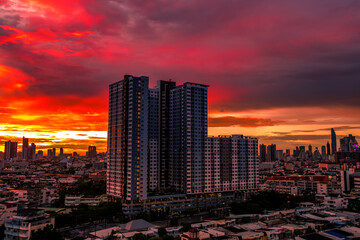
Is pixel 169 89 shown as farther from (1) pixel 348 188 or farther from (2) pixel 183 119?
(1) pixel 348 188

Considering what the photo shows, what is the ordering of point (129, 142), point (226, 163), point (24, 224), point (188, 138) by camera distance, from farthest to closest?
point (226, 163) → point (188, 138) → point (129, 142) → point (24, 224)

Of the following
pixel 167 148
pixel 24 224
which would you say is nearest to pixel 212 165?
pixel 167 148

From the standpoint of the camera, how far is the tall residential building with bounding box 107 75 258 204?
87312mm

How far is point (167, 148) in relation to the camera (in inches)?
4104

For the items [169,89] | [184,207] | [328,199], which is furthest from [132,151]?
[328,199]

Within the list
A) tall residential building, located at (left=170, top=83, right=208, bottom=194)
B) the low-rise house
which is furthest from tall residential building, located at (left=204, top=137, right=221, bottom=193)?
the low-rise house

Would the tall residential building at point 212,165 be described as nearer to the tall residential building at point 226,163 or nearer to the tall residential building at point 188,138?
the tall residential building at point 226,163

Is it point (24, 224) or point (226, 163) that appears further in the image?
point (226, 163)

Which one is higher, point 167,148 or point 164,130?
point 164,130

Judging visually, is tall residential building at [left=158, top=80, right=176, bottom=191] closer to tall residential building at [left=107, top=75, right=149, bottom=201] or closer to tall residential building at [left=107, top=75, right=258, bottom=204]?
tall residential building at [left=107, top=75, right=258, bottom=204]

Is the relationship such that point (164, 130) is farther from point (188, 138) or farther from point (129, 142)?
point (129, 142)

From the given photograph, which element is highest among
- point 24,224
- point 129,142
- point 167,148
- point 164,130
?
point 164,130

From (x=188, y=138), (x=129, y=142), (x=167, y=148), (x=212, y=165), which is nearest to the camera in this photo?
(x=129, y=142)

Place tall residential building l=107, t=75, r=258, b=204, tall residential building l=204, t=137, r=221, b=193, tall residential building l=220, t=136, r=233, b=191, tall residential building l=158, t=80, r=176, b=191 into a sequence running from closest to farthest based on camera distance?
1. tall residential building l=107, t=75, r=258, b=204
2. tall residential building l=204, t=137, r=221, b=193
3. tall residential building l=158, t=80, r=176, b=191
4. tall residential building l=220, t=136, r=233, b=191
